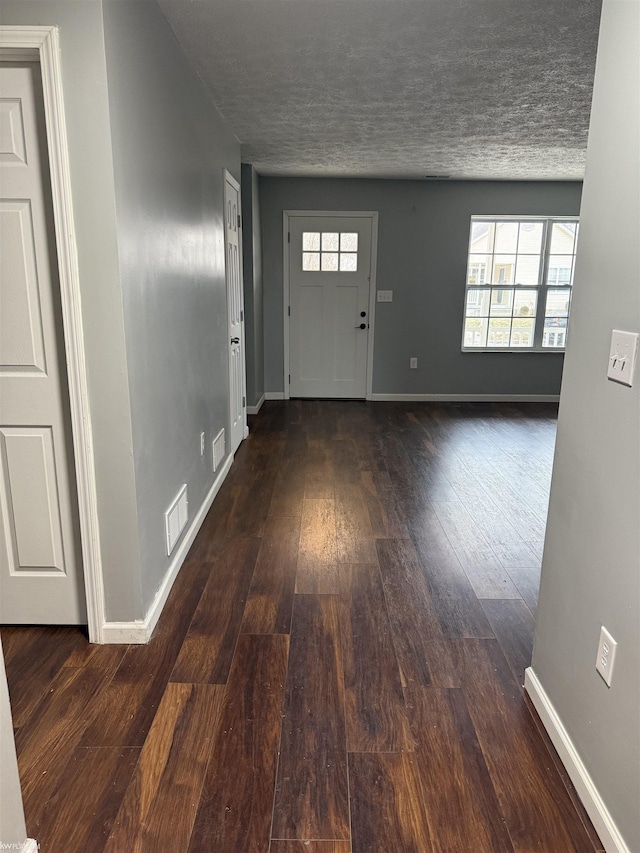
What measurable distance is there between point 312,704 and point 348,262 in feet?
17.5

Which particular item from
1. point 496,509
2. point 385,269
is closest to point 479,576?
point 496,509

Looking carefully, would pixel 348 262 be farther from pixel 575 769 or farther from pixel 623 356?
pixel 575 769

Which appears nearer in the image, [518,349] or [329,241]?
[329,241]

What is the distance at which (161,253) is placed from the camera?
2455mm

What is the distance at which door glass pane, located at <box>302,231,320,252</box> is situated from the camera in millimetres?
6379

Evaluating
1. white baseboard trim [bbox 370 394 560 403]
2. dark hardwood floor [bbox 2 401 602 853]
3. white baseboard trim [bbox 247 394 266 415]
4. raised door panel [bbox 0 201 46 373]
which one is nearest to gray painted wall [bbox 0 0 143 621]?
raised door panel [bbox 0 201 46 373]

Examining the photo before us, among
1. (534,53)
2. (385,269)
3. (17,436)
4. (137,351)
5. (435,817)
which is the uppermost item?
(534,53)

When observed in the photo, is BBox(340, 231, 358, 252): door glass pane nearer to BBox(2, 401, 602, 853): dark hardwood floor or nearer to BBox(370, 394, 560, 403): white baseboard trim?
BBox(370, 394, 560, 403): white baseboard trim

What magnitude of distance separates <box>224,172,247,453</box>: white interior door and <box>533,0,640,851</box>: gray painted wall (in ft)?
9.66

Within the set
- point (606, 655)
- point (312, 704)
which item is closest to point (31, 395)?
point (312, 704)

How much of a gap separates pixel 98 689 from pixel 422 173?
5516 millimetres

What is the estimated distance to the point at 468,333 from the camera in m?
6.75

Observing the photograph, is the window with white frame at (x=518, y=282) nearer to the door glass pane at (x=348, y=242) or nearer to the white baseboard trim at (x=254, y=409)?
the door glass pane at (x=348, y=242)

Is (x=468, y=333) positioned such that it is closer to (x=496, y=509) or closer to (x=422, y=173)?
(x=422, y=173)
